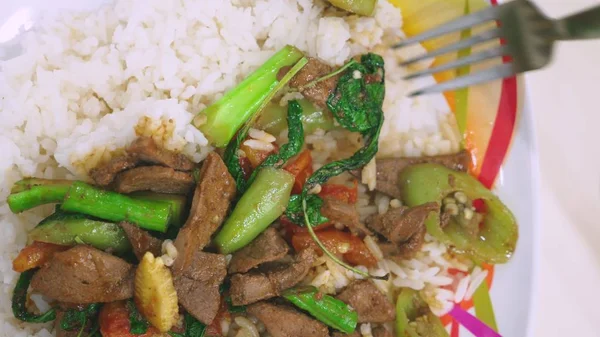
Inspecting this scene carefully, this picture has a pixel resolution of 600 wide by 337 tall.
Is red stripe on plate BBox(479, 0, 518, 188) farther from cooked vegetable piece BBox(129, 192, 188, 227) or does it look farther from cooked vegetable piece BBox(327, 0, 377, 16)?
cooked vegetable piece BBox(129, 192, 188, 227)

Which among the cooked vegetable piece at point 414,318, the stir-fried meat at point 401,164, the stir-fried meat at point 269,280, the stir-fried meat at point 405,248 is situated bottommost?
the cooked vegetable piece at point 414,318

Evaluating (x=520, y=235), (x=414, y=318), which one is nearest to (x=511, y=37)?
(x=520, y=235)

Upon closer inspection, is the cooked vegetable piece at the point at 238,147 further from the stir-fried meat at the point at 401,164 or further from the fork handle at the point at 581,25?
the fork handle at the point at 581,25

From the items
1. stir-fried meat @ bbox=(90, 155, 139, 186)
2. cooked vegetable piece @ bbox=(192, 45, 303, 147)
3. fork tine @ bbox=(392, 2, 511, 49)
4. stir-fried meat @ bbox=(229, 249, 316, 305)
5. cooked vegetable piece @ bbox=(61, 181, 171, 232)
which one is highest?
fork tine @ bbox=(392, 2, 511, 49)

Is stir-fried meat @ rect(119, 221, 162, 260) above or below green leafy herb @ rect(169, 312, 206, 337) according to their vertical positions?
above

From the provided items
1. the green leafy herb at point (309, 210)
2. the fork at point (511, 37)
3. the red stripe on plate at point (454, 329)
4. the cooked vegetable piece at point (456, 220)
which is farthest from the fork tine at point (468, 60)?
the red stripe on plate at point (454, 329)

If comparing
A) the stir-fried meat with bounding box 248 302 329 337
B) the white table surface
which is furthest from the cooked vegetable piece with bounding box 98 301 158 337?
the white table surface
